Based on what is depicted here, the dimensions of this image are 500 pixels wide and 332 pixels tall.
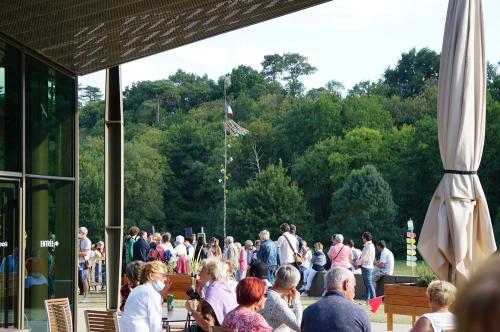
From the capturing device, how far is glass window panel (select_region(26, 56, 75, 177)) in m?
11.0

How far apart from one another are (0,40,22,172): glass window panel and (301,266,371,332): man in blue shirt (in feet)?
17.8

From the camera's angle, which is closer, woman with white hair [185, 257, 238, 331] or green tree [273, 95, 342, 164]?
woman with white hair [185, 257, 238, 331]

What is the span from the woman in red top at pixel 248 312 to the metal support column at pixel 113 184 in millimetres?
6941

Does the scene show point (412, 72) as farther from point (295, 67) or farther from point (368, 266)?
point (368, 266)

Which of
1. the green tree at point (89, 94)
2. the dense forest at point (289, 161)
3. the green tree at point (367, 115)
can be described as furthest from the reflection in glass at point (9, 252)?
the green tree at point (367, 115)

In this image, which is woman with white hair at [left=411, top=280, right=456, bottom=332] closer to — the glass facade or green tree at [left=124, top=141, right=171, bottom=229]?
the glass facade

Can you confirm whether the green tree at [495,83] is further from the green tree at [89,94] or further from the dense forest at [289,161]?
the green tree at [89,94]

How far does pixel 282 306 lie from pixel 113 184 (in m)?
7.17

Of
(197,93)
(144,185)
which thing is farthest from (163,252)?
(197,93)

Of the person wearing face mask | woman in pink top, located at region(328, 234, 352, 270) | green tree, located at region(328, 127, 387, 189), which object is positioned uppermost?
green tree, located at region(328, 127, 387, 189)

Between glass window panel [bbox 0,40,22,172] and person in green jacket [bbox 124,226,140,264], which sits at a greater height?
glass window panel [bbox 0,40,22,172]

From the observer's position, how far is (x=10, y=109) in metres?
10.3

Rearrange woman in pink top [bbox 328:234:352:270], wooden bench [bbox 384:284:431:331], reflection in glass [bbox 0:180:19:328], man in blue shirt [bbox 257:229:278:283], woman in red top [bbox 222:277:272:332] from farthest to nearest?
man in blue shirt [bbox 257:229:278:283]
woman in pink top [bbox 328:234:352:270]
wooden bench [bbox 384:284:431:331]
reflection in glass [bbox 0:180:19:328]
woman in red top [bbox 222:277:272:332]

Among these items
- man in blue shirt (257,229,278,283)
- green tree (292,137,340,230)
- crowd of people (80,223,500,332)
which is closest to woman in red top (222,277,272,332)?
crowd of people (80,223,500,332)
